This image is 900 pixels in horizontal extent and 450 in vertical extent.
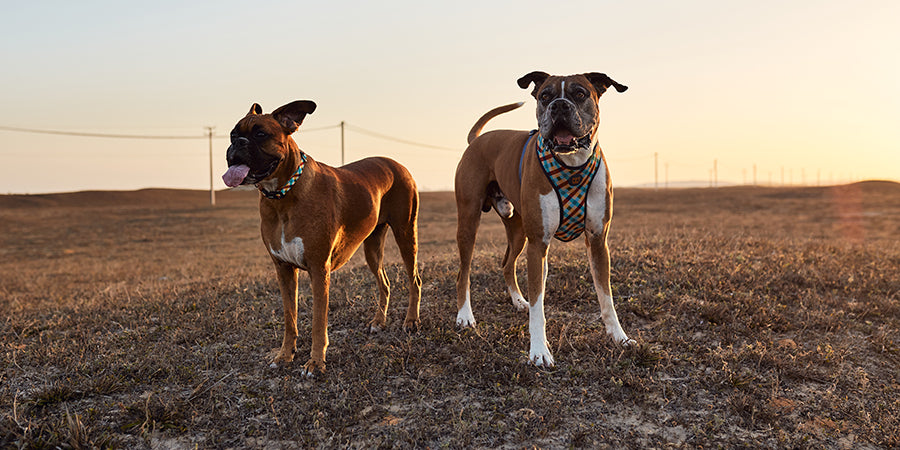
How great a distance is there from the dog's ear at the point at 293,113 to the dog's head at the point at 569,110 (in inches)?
Answer: 74.6

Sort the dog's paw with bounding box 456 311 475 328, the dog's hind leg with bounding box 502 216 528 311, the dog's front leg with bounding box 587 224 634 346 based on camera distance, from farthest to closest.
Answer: the dog's hind leg with bounding box 502 216 528 311 → the dog's paw with bounding box 456 311 475 328 → the dog's front leg with bounding box 587 224 634 346

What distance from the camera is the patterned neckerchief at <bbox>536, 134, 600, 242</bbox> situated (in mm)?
4832

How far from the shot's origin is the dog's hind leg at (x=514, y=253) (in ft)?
21.0

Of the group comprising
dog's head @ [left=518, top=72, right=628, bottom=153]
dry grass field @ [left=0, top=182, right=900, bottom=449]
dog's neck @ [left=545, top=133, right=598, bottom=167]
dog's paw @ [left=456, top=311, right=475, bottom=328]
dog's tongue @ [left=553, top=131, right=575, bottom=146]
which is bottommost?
dry grass field @ [left=0, top=182, right=900, bottom=449]

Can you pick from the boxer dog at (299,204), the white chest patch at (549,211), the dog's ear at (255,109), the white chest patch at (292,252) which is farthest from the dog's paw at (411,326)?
the dog's ear at (255,109)

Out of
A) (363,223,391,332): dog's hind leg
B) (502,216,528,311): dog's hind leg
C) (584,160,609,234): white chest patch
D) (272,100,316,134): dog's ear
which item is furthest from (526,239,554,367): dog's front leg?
(272,100,316,134): dog's ear

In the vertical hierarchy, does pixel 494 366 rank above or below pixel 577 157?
below

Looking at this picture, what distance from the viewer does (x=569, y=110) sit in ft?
14.4

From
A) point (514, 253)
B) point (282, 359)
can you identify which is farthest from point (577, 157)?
point (282, 359)

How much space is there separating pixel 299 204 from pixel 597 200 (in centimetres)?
259

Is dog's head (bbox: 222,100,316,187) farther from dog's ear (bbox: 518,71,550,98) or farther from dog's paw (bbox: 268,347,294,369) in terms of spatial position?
dog's ear (bbox: 518,71,550,98)

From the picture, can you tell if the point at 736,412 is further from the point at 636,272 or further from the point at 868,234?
the point at 868,234

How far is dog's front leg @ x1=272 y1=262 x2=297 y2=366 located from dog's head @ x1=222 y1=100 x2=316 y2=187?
101cm

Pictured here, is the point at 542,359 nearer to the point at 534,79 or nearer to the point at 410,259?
the point at 410,259
